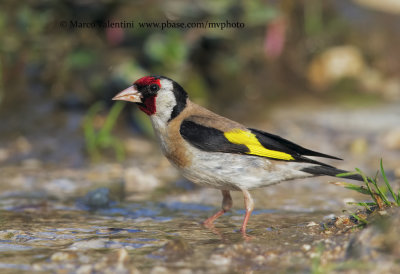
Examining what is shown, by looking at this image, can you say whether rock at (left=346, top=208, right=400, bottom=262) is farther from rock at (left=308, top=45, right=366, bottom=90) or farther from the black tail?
rock at (left=308, top=45, right=366, bottom=90)

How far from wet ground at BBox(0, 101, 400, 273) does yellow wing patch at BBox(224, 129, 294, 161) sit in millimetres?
505

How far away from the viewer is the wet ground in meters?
3.70

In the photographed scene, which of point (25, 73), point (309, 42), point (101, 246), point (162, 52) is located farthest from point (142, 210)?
point (309, 42)

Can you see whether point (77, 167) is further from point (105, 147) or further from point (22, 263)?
point (22, 263)

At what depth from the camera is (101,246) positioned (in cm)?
411

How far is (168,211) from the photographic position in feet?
17.8

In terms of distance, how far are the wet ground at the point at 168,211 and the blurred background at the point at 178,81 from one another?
28 mm

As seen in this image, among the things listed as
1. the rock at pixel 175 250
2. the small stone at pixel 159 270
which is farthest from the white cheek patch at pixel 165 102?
the small stone at pixel 159 270

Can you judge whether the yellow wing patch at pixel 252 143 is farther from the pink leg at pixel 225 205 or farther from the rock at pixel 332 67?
the rock at pixel 332 67

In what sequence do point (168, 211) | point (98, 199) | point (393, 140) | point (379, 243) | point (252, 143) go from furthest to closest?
1. point (393, 140)
2. point (98, 199)
3. point (168, 211)
4. point (252, 143)
5. point (379, 243)

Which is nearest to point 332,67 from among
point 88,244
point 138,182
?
point 138,182

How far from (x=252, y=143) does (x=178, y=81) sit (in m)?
3.08

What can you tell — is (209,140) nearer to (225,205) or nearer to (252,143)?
(252,143)

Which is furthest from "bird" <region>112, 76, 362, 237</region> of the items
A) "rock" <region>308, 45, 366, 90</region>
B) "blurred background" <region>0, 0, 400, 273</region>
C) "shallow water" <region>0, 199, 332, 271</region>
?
"rock" <region>308, 45, 366, 90</region>
